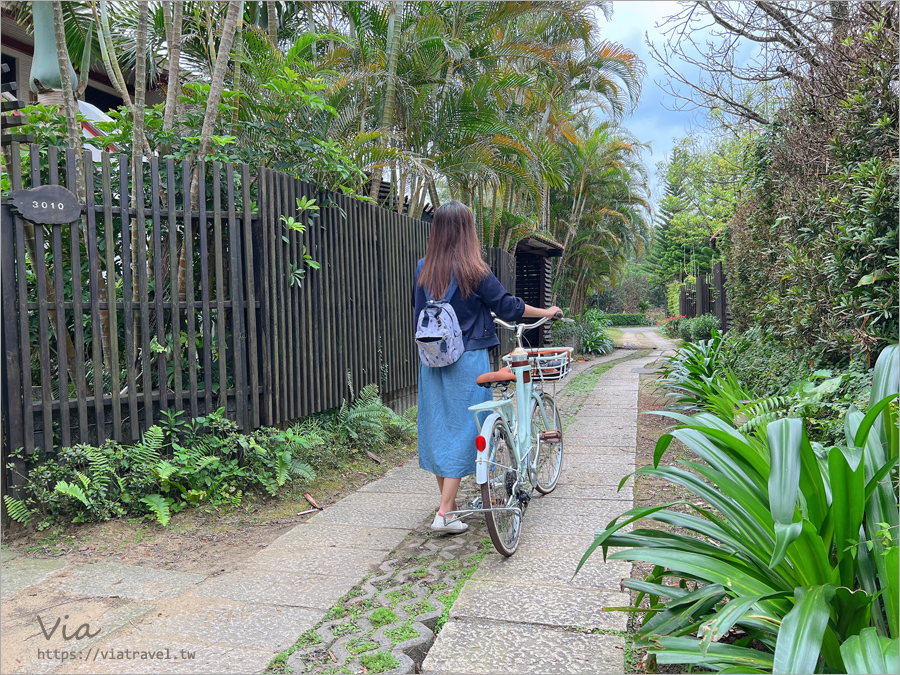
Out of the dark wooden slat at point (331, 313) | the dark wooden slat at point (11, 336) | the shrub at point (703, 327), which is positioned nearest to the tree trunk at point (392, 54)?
the dark wooden slat at point (331, 313)

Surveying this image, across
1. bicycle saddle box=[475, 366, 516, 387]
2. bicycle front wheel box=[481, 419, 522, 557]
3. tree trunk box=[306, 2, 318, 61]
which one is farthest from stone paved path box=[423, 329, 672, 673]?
tree trunk box=[306, 2, 318, 61]

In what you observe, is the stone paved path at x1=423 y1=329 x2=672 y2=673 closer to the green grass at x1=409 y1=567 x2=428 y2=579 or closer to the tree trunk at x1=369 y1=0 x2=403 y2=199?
the green grass at x1=409 y1=567 x2=428 y2=579

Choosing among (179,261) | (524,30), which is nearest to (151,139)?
(179,261)

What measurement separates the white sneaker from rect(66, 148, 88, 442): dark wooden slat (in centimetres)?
207

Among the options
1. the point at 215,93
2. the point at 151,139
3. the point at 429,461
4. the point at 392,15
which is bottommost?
the point at 429,461

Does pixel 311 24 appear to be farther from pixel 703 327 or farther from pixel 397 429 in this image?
pixel 703 327

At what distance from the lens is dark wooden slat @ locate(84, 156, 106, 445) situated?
372cm

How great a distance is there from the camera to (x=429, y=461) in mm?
3777

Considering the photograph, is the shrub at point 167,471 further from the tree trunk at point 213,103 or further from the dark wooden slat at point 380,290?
the dark wooden slat at point 380,290

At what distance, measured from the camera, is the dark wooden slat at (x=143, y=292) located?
3.92 meters

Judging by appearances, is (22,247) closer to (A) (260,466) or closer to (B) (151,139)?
(B) (151,139)

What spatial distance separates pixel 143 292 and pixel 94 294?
0.88 feet

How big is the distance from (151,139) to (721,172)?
19978 millimetres

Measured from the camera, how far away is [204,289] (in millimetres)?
4250
